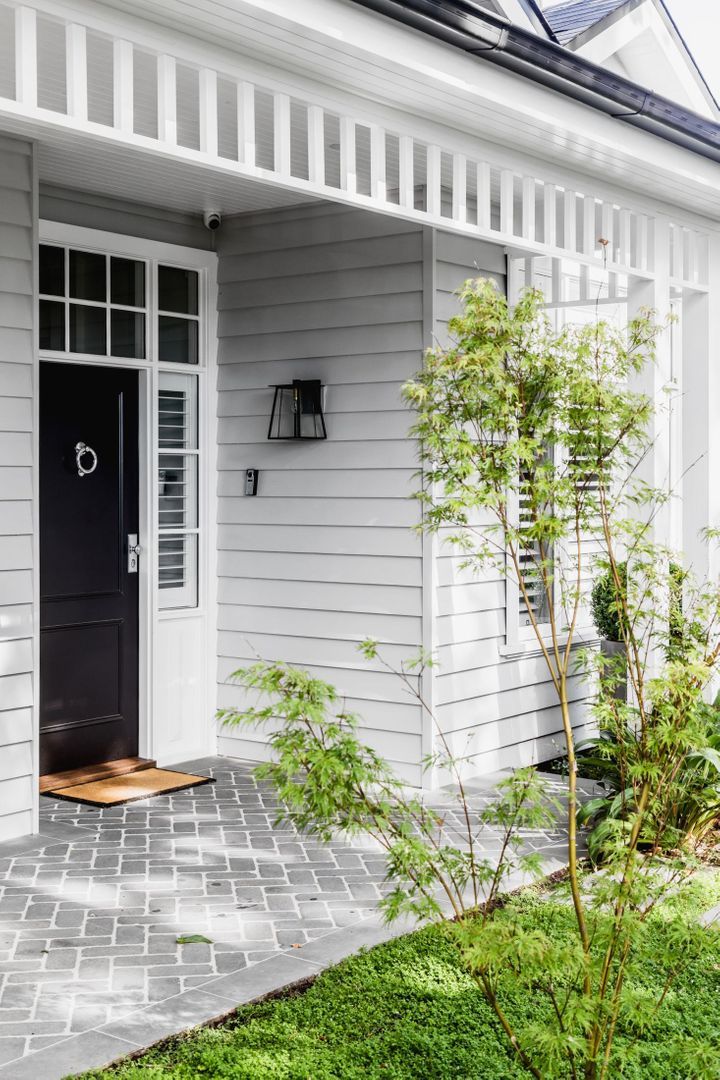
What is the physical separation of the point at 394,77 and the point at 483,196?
0.88 meters

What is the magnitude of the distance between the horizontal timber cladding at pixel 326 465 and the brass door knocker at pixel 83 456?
97cm

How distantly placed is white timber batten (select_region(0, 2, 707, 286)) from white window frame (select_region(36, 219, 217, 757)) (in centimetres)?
85

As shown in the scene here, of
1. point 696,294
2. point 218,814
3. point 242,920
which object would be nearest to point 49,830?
point 218,814

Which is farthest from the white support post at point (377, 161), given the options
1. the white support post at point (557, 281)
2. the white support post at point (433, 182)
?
the white support post at point (557, 281)

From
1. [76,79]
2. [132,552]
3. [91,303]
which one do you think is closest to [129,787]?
[132,552]

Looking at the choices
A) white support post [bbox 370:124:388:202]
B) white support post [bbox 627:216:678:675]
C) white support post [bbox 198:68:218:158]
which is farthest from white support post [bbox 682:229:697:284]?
white support post [bbox 198:68:218:158]

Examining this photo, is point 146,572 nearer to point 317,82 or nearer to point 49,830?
point 49,830

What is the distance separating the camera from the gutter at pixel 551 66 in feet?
12.6

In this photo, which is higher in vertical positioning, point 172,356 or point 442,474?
point 172,356

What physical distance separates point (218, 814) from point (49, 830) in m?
0.85

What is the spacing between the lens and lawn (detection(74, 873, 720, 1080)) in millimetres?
3324

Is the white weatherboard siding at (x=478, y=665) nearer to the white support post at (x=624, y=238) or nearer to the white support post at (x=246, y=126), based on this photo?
the white support post at (x=624, y=238)

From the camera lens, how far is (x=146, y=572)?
273 inches

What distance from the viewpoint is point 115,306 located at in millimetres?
6727
